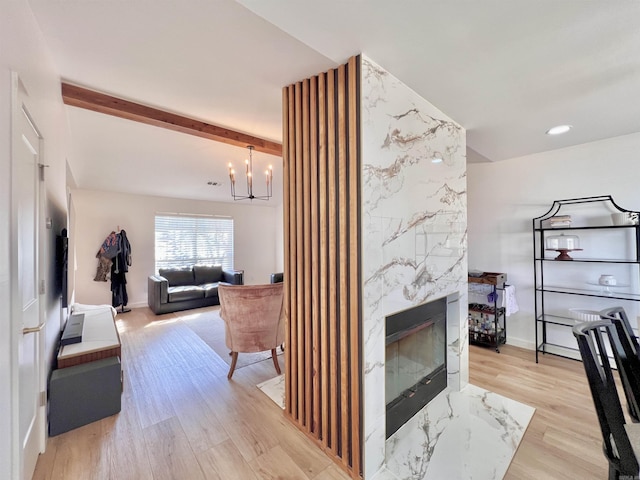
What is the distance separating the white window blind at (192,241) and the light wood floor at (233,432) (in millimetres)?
3477

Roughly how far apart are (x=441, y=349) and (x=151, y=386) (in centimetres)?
278

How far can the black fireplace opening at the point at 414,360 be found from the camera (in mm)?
1870

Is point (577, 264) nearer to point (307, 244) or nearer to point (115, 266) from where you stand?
point (307, 244)

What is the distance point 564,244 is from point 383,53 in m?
2.92

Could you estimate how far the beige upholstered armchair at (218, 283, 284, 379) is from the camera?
264 cm

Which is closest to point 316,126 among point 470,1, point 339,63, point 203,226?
point 339,63

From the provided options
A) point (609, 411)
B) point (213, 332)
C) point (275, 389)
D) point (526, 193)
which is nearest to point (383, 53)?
point (609, 411)

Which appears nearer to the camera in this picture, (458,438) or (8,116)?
(8,116)

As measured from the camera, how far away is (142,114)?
2484 mm

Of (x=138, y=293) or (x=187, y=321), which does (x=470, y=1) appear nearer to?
(x=187, y=321)

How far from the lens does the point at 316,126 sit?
1809 mm

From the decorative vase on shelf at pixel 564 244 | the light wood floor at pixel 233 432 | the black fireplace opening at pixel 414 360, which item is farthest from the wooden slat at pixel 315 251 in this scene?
the decorative vase on shelf at pixel 564 244

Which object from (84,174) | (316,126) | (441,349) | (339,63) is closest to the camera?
(339,63)

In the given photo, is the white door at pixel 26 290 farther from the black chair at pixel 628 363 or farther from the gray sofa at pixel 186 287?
the gray sofa at pixel 186 287
